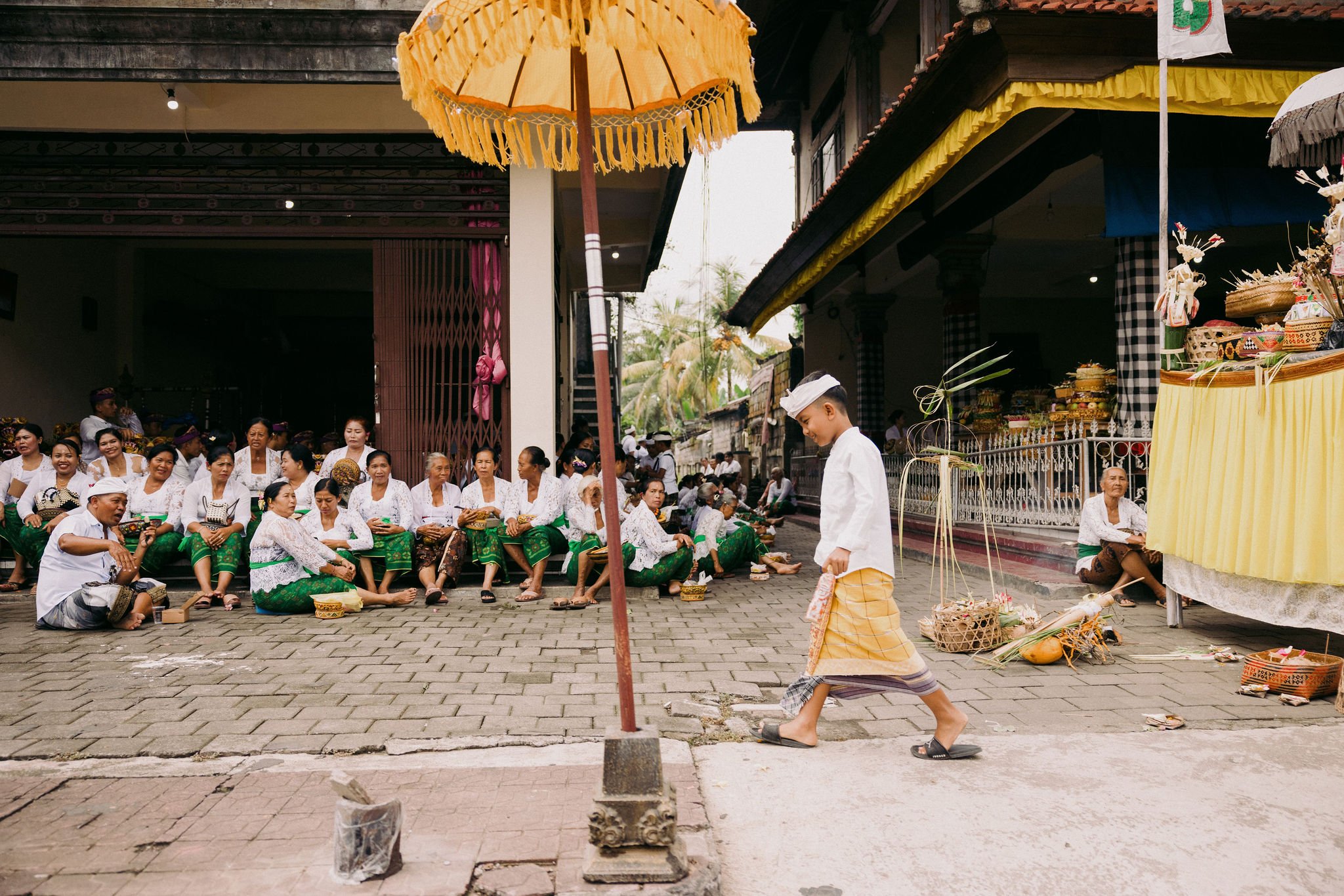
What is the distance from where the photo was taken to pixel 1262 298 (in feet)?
20.2

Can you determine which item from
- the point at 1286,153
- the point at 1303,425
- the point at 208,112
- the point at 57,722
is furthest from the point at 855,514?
the point at 208,112

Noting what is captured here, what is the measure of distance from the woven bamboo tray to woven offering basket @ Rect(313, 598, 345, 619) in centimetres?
715

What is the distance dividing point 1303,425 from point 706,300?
30.9 meters

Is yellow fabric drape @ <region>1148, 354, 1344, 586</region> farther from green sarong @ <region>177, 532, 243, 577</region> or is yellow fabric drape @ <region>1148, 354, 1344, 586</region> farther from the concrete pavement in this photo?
green sarong @ <region>177, 532, 243, 577</region>

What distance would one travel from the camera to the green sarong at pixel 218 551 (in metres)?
7.60

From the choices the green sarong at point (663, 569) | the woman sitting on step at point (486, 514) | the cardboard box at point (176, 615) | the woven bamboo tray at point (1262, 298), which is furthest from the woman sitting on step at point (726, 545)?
the woven bamboo tray at point (1262, 298)

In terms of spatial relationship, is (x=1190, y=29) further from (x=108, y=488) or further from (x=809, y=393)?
(x=108, y=488)

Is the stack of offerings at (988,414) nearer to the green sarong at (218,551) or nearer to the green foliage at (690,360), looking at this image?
the green sarong at (218,551)

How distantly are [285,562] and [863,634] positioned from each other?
5.08 m

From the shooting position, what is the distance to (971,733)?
4031 mm

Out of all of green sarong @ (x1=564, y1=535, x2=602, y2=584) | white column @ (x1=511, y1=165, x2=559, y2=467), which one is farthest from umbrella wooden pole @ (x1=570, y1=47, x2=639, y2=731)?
white column @ (x1=511, y1=165, x2=559, y2=467)

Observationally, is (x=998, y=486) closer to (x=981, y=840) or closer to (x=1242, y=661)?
(x=1242, y=661)

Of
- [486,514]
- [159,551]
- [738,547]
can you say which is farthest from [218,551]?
[738,547]

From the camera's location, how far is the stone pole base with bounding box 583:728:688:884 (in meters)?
2.57
